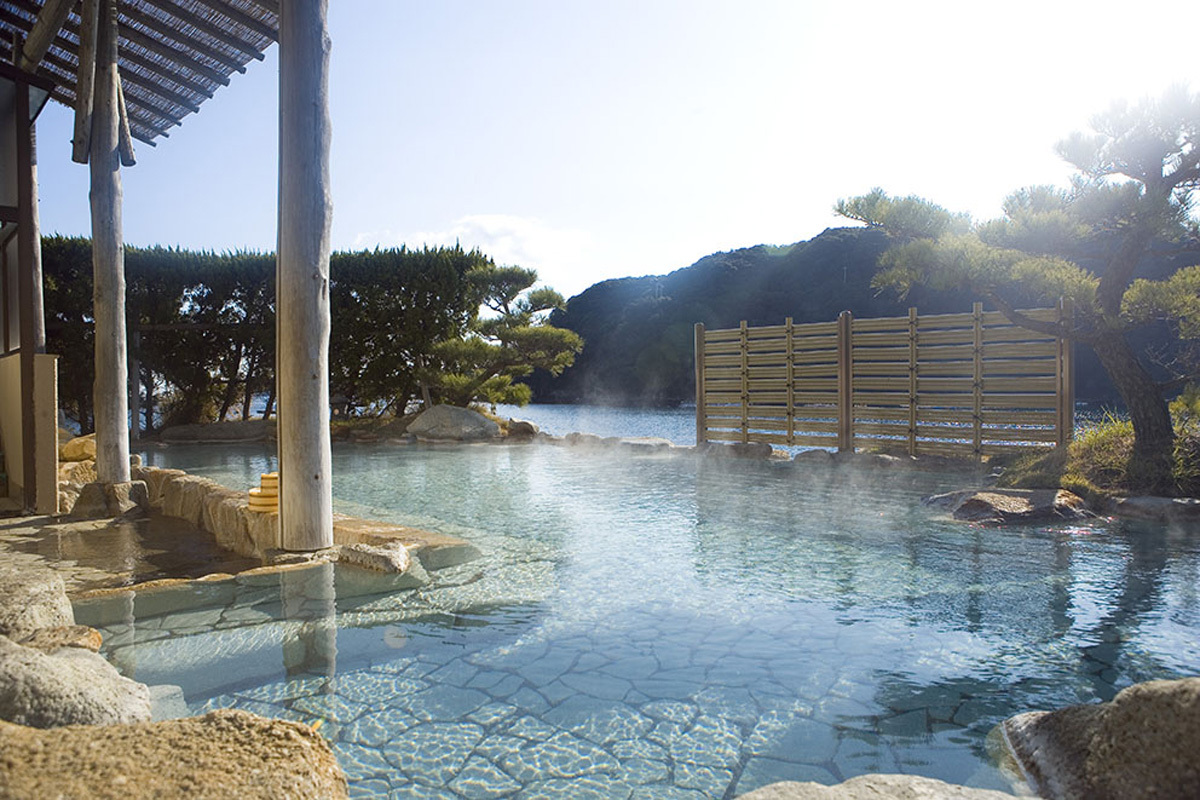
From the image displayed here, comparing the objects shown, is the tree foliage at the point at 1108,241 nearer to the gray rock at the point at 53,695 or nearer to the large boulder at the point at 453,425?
the gray rock at the point at 53,695

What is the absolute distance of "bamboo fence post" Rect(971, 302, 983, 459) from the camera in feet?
29.6

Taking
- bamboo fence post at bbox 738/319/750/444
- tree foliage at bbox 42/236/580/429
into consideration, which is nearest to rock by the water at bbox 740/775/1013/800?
bamboo fence post at bbox 738/319/750/444

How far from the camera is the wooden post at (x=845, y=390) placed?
10.2 metres

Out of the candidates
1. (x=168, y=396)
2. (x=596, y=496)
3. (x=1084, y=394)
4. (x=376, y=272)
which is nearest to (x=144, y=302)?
(x=168, y=396)

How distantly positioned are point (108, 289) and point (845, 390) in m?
8.35

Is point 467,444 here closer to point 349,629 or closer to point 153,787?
point 349,629

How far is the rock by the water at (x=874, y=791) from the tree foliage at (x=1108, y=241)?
5.99 metres

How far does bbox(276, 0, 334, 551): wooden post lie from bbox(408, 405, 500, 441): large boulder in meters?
9.38

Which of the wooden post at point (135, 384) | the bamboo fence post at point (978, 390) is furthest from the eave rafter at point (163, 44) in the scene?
the bamboo fence post at point (978, 390)

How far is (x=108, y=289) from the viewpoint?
20.9ft

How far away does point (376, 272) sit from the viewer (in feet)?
48.5

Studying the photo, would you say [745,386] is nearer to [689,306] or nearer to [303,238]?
[303,238]

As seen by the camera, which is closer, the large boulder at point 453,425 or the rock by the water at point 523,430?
the large boulder at point 453,425

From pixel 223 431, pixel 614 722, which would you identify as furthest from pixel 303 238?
pixel 223 431
